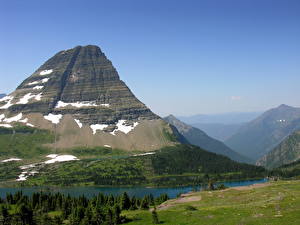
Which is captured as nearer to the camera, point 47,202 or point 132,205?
point 132,205

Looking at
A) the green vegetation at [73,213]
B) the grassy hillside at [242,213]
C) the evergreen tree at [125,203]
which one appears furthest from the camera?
the evergreen tree at [125,203]

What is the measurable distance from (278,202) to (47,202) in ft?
404

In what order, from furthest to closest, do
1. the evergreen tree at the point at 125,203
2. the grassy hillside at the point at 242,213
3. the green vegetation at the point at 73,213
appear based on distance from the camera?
the evergreen tree at the point at 125,203, the green vegetation at the point at 73,213, the grassy hillside at the point at 242,213

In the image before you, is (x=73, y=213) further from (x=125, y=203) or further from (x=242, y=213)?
(x=242, y=213)

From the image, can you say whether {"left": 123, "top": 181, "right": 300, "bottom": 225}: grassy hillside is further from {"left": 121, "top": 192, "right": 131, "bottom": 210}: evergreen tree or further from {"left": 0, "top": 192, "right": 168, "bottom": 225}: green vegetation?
{"left": 121, "top": 192, "right": 131, "bottom": 210}: evergreen tree

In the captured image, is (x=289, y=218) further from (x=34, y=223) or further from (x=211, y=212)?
(x=34, y=223)

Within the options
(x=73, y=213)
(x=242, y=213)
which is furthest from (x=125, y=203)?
(x=242, y=213)

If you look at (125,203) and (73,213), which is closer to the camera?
(73,213)

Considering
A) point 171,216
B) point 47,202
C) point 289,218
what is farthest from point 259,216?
point 47,202

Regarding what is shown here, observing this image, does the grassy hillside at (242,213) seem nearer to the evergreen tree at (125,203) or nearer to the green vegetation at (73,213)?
the green vegetation at (73,213)

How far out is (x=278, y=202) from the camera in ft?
379

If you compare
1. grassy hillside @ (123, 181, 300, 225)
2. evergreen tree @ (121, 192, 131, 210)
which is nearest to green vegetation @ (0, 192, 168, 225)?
evergreen tree @ (121, 192, 131, 210)

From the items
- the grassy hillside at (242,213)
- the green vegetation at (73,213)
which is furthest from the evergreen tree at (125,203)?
the grassy hillside at (242,213)

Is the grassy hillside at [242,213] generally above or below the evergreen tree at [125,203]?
above
